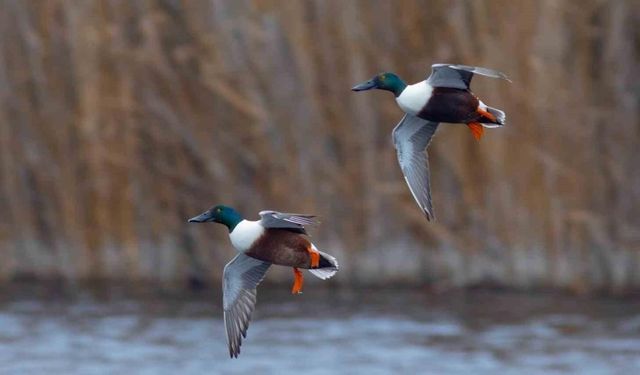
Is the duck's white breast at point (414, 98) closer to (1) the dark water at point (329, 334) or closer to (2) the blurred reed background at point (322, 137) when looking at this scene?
(2) the blurred reed background at point (322, 137)

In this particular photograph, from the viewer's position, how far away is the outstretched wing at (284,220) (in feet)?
21.2

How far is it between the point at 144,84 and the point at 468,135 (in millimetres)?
2391

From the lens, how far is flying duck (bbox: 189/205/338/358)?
21.9ft

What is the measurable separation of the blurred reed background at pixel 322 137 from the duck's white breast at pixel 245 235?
4401 millimetres

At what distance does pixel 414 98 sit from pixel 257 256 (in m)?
0.91

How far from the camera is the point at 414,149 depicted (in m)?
7.20

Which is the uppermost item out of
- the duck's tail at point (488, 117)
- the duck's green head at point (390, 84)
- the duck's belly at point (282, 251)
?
the duck's green head at point (390, 84)

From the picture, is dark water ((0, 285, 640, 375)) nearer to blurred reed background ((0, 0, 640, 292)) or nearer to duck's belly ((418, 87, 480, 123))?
blurred reed background ((0, 0, 640, 292))

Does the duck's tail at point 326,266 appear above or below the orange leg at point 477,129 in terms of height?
below

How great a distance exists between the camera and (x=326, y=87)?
11.6 m

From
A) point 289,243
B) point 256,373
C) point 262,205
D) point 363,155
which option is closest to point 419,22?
point 363,155

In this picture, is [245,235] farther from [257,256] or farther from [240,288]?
[240,288]

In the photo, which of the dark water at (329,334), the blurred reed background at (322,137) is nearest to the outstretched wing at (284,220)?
the dark water at (329,334)

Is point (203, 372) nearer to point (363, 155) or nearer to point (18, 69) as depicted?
point (363, 155)
